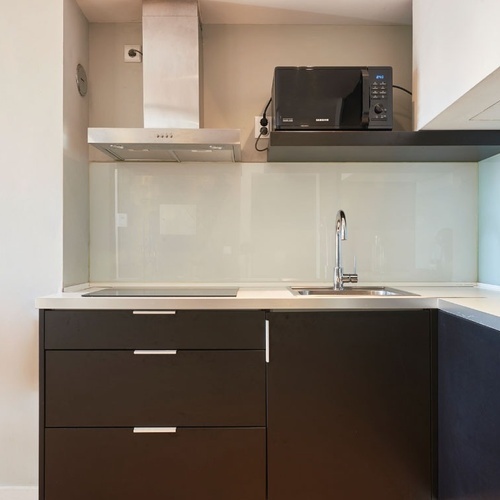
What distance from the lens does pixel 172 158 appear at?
6.69 feet

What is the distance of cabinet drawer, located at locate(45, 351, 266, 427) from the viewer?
1.51 m

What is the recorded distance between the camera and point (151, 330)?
1.52 m

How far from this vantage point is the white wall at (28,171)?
1802 mm

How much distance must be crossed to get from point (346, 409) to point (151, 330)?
0.79 meters

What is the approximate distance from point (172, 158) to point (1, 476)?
1.68 meters

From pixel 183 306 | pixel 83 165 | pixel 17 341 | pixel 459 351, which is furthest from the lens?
A: pixel 83 165

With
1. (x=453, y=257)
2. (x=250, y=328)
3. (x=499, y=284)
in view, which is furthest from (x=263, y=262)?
(x=499, y=284)

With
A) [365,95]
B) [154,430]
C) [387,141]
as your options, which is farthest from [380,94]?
[154,430]

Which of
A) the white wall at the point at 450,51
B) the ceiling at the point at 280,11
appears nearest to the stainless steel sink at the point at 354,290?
the white wall at the point at 450,51

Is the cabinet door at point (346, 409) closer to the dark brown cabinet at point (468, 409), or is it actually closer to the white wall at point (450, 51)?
the dark brown cabinet at point (468, 409)

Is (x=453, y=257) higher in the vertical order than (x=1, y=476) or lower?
higher

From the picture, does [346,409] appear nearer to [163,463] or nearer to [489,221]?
[163,463]

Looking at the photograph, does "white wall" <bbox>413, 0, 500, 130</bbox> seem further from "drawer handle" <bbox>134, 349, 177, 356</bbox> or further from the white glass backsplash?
"drawer handle" <bbox>134, 349, 177, 356</bbox>

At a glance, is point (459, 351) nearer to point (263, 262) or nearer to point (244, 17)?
point (263, 262)
